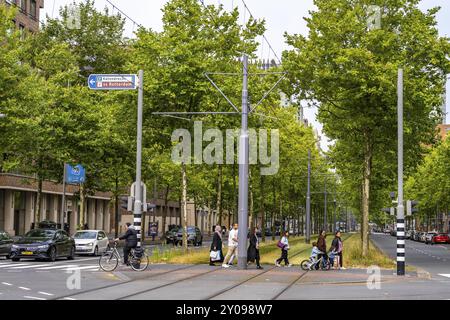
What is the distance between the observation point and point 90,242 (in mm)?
41688

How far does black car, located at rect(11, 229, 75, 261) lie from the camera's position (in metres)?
33.6

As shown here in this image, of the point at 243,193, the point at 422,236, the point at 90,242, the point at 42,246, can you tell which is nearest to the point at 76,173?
the point at 90,242

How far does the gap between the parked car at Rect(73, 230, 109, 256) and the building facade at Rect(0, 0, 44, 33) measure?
98.8ft

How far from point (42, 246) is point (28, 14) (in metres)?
41.7

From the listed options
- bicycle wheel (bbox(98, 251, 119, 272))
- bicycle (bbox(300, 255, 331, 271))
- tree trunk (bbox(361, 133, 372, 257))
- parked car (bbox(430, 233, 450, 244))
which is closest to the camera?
bicycle wheel (bbox(98, 251, 119, 272))

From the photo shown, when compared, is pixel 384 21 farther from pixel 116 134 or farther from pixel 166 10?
pixel 116 134

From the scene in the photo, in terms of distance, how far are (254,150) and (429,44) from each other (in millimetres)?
17668

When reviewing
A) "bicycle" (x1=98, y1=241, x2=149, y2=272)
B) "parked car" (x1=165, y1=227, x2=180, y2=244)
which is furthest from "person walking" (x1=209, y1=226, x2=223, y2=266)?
"parked car" (x1=165, y1=227, x2=180, y2=244)

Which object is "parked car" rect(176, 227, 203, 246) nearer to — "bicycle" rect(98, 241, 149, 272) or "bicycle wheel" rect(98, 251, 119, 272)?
"bicycle" rect(98, 241, 149, 272)

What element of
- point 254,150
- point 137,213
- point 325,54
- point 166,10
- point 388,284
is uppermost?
point 166,10

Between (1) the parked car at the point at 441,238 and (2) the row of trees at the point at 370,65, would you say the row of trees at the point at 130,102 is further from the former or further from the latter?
(1) the parked car at the point at 441,238

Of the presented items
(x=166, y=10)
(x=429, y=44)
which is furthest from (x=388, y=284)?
(x=166, y=10)

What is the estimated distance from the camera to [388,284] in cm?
2192

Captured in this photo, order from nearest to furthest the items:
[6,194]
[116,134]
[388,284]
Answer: [388,284], [116,134], [6,194]
